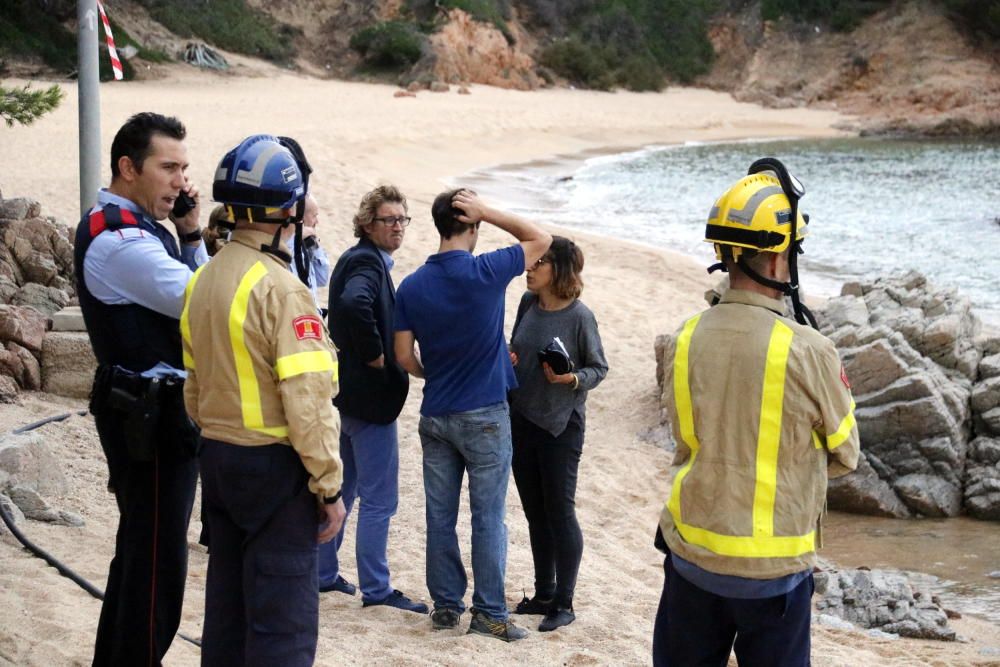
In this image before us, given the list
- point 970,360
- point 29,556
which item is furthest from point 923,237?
point 29,556

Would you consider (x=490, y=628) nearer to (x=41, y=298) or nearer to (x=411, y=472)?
(x=411, y=472)

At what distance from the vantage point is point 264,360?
3.26m

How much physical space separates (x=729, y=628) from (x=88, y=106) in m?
6.69

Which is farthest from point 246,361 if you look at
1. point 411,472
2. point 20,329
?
point 20,329

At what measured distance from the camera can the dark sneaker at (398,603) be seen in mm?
5156

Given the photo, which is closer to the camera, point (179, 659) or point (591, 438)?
point (179, 659)

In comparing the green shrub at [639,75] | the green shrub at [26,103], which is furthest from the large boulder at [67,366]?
the green shrub at [639,75]

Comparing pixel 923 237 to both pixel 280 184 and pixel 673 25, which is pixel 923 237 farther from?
pixel 673 25

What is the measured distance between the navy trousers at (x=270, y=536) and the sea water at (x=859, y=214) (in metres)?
4.29

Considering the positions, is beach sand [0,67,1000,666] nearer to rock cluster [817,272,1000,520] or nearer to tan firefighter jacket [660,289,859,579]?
rock cluster [817,272,1000,520]

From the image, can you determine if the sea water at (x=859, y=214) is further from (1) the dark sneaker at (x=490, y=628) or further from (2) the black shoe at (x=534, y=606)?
(1) the dark sneaker at (x=490, y=628)

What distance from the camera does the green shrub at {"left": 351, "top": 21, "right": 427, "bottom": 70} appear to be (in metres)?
40.2

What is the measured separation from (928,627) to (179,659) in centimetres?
355

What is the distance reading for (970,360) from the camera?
359 inches
